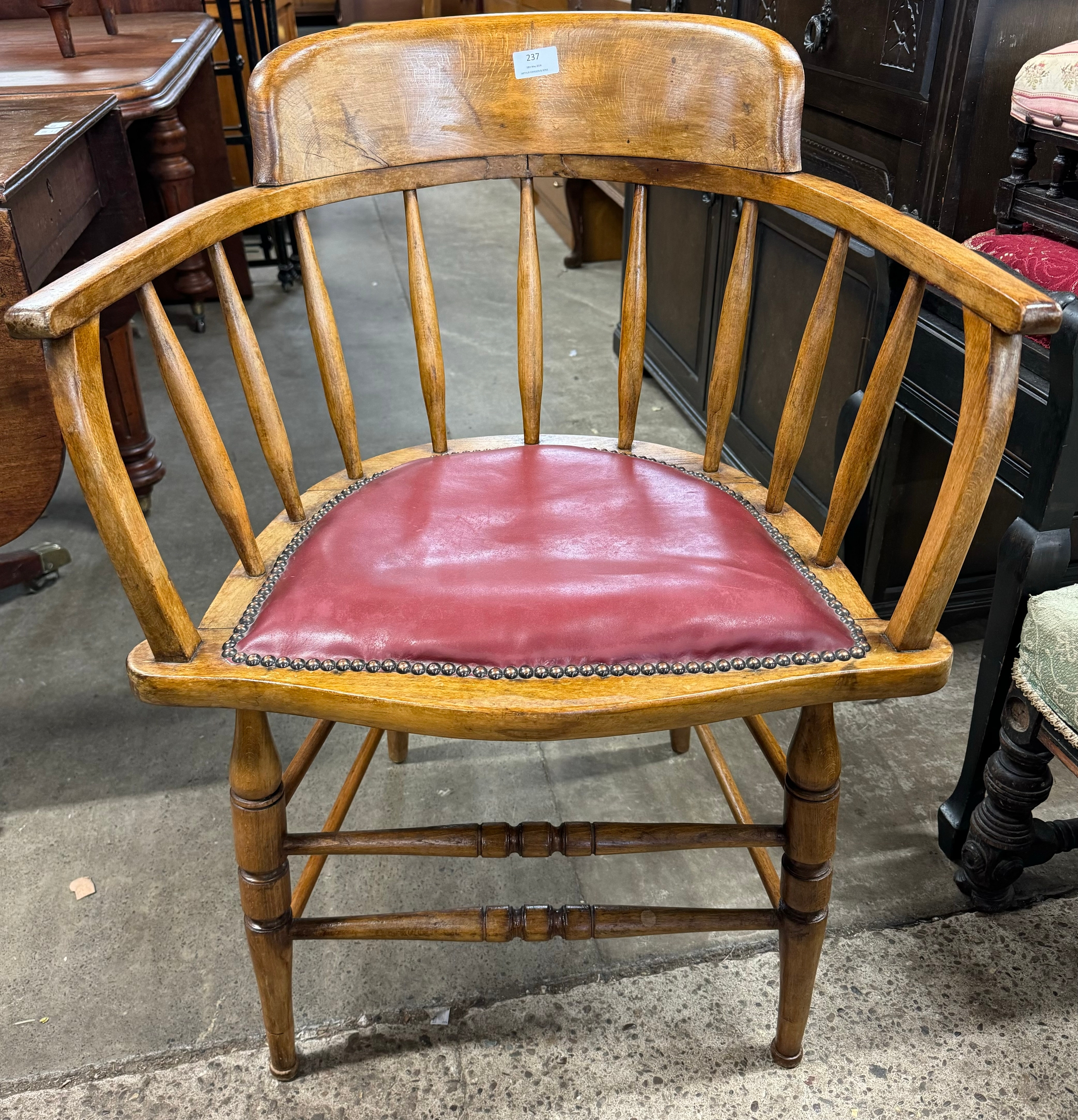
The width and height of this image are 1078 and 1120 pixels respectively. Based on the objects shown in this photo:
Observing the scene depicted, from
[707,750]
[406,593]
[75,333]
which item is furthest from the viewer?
[707,750]

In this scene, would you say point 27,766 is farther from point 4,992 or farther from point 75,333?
point 75,333

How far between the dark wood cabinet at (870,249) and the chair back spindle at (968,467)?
36 cm

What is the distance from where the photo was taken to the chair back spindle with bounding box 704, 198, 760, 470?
1.10 meters

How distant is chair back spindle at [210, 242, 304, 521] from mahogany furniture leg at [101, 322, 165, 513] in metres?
1.13

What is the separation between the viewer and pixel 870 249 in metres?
1.50

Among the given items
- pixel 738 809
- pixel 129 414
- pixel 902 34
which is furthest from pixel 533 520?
pixel 129 414

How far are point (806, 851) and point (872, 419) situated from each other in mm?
422

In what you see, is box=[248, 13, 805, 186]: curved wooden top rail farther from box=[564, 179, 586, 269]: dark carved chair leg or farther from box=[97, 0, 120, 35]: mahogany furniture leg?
box=[564, 179, 586, 269]: dark carved chair leg

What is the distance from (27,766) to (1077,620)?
4.88ft

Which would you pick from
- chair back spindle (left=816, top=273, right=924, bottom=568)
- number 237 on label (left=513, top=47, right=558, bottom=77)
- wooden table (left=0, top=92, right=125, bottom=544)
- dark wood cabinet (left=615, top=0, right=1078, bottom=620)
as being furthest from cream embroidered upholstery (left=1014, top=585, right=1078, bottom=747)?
wooden table (left=0, top=92, right=125, bottom=544)

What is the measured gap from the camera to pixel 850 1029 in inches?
45.9

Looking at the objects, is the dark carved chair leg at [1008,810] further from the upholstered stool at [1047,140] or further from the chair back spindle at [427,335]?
the chair back spindle at [427,335]

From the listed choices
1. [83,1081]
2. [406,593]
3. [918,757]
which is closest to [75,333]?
[406,593]

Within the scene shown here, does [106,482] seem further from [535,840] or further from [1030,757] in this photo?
[1030,757]
